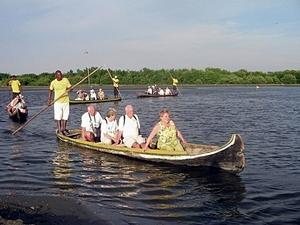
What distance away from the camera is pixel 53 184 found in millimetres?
11227

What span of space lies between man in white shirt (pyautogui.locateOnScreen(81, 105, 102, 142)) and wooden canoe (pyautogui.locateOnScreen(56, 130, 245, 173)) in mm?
1550

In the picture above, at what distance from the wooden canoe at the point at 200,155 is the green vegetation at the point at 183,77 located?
96052 mm

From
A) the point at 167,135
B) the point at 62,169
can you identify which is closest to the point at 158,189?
the point at 167,135

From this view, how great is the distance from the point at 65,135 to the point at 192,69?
11114cm

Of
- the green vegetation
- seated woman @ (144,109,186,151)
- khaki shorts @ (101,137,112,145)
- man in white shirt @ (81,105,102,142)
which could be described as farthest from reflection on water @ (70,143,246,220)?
the green vegetation

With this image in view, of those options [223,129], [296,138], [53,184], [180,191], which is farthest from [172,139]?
[223,129]

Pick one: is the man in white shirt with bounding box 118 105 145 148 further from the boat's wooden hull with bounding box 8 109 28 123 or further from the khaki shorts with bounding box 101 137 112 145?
the boat's wooden hull with bounding box 8 109 28 123

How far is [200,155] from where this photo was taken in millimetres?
12289

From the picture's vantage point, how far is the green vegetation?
113438mm

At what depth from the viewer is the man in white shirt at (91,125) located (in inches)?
642

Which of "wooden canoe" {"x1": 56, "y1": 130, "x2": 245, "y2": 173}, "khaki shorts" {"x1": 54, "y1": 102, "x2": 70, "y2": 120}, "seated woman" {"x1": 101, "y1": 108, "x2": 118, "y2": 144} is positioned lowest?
"wooden canoe" {"x1": 56, "y1": 130, "x2": 245, "y2": 173}

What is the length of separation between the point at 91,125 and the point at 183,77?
4280 inches

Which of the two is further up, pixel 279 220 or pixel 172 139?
pixel 172 139

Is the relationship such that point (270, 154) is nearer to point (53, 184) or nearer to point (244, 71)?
point (53, 184)
